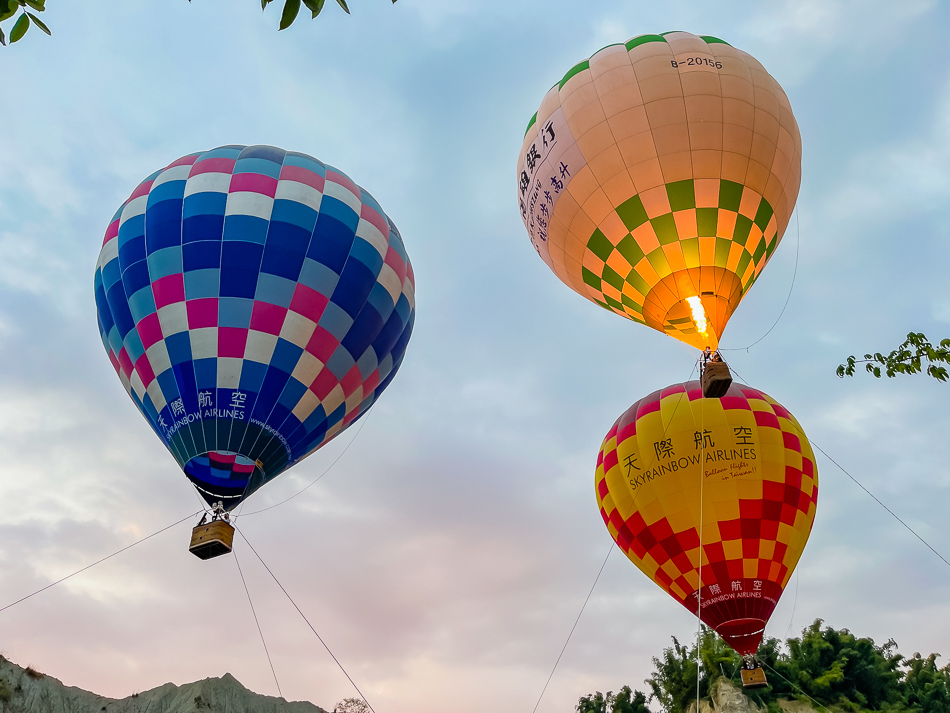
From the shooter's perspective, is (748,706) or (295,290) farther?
(748,706)

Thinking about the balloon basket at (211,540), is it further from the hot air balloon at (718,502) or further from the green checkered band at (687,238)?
the hot air balloon at (718,502)

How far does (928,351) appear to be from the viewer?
3.18m

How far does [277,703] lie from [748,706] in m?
13.3

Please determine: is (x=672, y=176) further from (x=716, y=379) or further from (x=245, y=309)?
(x=245, y=309)

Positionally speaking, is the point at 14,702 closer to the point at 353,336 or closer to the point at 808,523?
the point at 353,336

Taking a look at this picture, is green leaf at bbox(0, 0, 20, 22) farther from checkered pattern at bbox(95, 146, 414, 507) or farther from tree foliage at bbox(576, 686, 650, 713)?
tree foliage at bbox(576, 686, 650, 713)

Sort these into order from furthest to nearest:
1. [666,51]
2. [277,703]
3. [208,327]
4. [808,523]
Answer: [277,703] < [808,523] < [666,51] < [208,327]

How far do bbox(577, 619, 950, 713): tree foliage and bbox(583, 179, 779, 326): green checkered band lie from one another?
471 inches

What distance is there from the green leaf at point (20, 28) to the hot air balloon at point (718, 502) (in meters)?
11.5

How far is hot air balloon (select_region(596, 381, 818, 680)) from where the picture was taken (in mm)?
12250

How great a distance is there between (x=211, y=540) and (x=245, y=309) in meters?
3.14

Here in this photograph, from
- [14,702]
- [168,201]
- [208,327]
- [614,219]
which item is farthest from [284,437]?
[14,702]

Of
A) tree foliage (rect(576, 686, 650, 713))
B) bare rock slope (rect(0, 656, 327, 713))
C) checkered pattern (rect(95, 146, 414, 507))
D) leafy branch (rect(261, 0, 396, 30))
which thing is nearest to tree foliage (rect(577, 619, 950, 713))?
tree foliage (rect(576, 686, 650, 713))

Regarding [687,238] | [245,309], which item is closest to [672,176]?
[687,238]
